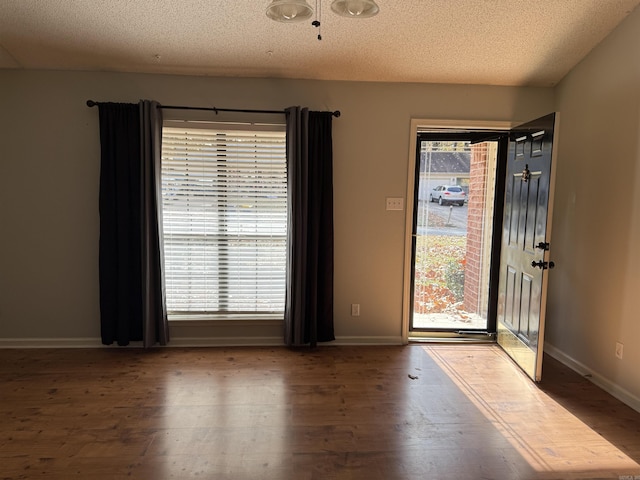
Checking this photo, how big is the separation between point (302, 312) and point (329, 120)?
5.55 ft

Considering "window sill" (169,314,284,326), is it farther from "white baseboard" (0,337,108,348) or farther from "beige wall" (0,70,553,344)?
"white baseboard" (0,337,108,348)

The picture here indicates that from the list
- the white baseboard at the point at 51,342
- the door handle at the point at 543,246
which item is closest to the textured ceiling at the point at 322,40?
the door handle at the point at 543,246

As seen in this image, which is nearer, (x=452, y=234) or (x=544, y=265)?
(x=544, y=265)

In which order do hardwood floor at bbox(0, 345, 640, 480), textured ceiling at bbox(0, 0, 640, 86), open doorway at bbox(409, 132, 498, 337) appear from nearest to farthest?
hardwood floor at bbox(0, 345, 640, 480)
textured ceiling at bbox(0, 0, 640, 86)
open doorway at bbox(409, 132, 498, 337)

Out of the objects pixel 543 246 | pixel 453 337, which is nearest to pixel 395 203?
pixel 543 246

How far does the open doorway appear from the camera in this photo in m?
3.82

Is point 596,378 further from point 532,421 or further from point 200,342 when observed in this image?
point 200,342

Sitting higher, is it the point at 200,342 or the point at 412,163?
the point at 412,163

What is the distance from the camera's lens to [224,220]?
3.57 metres

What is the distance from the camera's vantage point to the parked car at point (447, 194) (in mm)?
3893

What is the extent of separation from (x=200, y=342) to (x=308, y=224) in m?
1.47

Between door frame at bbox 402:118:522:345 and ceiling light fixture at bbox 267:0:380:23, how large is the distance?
5.81 feet

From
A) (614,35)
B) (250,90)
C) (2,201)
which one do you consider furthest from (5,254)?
(614,35)

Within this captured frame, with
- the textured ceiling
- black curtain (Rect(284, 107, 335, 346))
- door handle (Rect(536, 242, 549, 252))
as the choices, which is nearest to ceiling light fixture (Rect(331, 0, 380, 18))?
the textured ceiling
